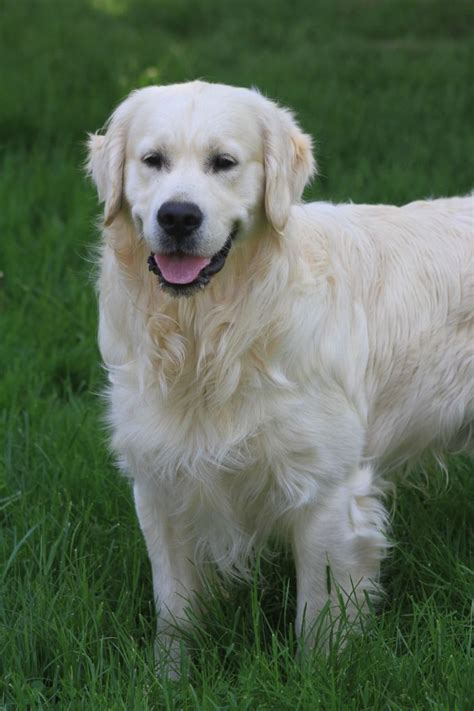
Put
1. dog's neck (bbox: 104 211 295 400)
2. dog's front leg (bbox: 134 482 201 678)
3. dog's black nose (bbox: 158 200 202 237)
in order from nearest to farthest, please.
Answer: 1. dog's black nose (bbox: 158 200 202 237)
2. dog's neck (bbox: 104 211 295 400)
3. dog's front leg (bbox: 134 482 201 678)

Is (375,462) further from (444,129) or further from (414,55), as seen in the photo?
(414,55)

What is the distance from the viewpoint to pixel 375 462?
3.29 m

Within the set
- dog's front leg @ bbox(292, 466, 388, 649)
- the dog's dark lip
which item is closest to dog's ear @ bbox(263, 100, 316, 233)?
the dog's dark lip

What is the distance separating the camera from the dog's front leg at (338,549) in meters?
3.01

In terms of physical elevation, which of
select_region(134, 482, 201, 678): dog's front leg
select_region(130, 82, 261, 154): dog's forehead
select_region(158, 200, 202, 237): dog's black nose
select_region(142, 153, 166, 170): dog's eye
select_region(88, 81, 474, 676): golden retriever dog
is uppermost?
select_region(130, 82, 261, 154): dog's forehead

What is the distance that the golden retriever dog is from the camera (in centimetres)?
281

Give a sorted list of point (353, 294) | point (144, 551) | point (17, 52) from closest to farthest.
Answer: point (353, 294), point (144, 551), point (17, 52)

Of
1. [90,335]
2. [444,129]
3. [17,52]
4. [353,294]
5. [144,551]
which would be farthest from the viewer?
[17,52]

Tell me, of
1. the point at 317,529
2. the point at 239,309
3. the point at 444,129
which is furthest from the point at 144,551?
the point at 444,129

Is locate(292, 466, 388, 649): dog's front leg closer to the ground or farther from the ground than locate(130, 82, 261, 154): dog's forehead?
closer to the ground

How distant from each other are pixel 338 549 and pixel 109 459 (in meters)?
1.07

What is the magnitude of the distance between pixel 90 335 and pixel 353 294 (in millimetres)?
1842

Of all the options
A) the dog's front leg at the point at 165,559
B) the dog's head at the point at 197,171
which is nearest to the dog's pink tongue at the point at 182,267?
the dog's head at the point at 197,171

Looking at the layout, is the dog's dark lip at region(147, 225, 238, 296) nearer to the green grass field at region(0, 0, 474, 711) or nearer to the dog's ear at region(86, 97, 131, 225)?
the dog's ear at region(86, 97, 131, 225)
